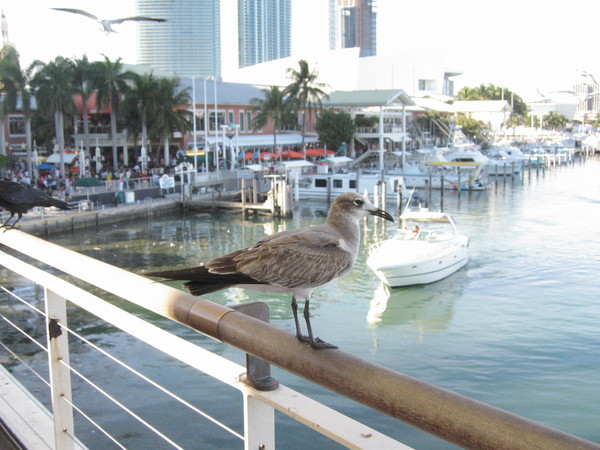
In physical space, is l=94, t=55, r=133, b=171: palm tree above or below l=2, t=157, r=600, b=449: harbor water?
above

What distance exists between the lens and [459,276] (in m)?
22.9

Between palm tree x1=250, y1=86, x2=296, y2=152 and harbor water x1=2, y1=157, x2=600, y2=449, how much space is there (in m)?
24.4

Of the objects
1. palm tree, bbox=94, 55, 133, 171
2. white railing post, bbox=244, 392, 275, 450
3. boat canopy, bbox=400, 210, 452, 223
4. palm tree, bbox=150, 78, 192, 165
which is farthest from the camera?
palm tree, bbox=150, 78, 192, 165

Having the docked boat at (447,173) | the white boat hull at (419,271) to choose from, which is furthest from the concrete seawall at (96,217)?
the docked boat at (447,173)

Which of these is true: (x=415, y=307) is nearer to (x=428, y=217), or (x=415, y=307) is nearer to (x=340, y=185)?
(x=428, y=217)

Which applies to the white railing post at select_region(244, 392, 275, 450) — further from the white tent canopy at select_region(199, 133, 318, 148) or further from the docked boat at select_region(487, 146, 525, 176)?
the docked boat at select_region(487, 146, 525, 176)

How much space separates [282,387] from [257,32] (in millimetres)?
188157

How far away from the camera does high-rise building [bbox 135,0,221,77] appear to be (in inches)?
3442

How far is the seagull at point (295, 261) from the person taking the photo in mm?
2637

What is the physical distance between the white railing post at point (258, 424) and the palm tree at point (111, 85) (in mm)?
44624

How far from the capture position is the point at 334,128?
198 ft

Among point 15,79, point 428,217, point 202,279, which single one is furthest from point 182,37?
point 202,279

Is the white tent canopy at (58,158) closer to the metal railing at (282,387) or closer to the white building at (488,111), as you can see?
the metal railing at (282,387)

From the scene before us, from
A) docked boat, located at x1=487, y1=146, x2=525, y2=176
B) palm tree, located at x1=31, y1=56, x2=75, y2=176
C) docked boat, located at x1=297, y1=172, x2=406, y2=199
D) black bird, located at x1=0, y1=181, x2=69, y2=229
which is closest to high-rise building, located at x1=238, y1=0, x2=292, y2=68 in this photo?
docked boat, located at x1=487, y1=146, x2=525, y2=176
